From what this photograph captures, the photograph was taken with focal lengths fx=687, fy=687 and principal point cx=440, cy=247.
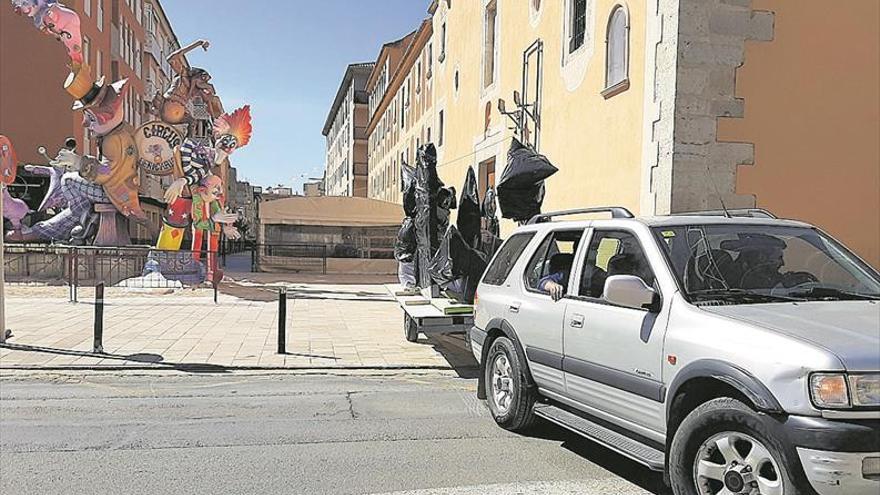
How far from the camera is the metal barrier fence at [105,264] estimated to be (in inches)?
766

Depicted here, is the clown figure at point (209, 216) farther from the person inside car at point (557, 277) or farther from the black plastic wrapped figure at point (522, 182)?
the person inside car at point (557, 277)

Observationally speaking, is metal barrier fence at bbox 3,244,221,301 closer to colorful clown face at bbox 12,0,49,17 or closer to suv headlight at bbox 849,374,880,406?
colorful clown face at bbox 12,0,49,17

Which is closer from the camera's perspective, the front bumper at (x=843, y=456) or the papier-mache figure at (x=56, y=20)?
the front bumper at (x=843, y=456)

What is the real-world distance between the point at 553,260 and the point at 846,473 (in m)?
2.93

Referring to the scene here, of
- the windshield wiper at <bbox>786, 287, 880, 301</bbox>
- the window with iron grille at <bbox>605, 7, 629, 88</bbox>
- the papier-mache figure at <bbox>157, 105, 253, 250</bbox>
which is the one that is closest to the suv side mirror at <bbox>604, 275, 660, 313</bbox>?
the windshield wiper at <bbox>786, 287, 880, 301</bbox>

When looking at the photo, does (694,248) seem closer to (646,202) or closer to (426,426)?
(426,426)

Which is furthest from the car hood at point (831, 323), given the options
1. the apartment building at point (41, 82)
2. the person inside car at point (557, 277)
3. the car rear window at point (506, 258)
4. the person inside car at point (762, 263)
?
the apartment building at point (41, 82)

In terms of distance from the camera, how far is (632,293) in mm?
4039

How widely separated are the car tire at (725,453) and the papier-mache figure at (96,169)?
2022 centimetres

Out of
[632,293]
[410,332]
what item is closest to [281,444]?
[632,293]

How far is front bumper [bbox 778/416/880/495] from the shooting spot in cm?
301

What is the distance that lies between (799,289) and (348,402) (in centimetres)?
434

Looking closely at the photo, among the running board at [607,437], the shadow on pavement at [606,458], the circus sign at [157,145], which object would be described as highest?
the circus sign at [157,145]

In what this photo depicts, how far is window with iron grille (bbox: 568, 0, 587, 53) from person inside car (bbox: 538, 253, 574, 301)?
825cm
